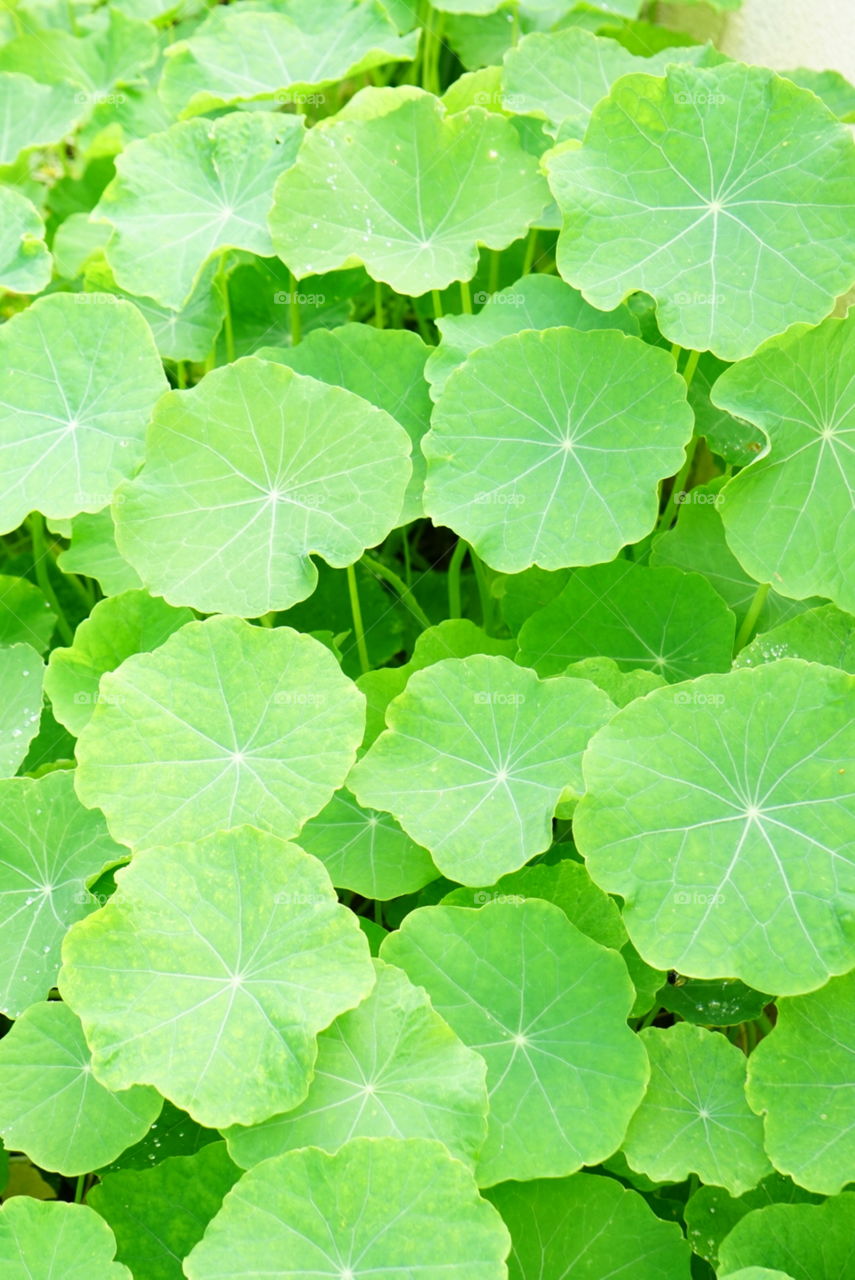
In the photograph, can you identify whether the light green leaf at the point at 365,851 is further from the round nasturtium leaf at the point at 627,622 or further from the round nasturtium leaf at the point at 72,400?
the round nasturtium leaf at the point at 72,400

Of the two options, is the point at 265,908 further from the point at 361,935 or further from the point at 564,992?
the point at 564,992

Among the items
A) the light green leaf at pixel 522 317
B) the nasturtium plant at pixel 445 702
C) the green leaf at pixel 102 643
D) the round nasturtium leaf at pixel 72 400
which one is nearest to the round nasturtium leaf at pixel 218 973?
the nasturtium plant at pixel 445 702

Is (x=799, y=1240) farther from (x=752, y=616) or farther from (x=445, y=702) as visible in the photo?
(x=752, y=616)

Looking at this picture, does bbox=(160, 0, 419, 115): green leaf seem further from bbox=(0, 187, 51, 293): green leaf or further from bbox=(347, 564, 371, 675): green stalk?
bbox=(347, 564, 371, 675): green stalk

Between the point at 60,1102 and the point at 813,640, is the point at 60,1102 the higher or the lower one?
the lower one

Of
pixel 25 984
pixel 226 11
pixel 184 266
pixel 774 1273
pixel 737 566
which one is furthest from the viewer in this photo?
pixel 226 11

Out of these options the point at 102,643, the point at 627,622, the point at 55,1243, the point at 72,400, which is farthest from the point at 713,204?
the point at 55,1243

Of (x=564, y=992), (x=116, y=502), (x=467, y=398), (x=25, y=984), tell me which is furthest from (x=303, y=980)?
(x=467, y=398)
